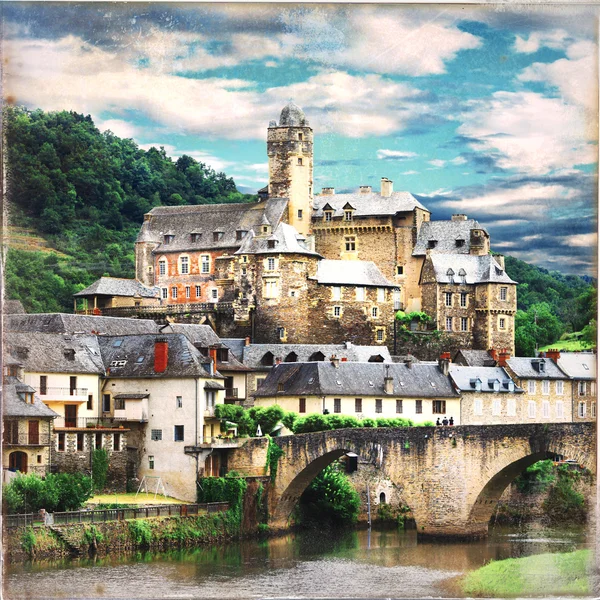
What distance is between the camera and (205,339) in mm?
56156

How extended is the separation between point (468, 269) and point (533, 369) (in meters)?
8.68

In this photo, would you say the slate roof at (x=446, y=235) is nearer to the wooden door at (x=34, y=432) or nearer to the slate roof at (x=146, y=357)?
the slate roof at (x=146, y=357)

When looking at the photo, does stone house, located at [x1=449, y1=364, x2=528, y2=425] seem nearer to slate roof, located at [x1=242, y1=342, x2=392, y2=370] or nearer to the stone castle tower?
slate roof, located at [x1=242, y1=342, x2=392, y2=370]

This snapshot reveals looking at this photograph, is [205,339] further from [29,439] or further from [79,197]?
[29,439]

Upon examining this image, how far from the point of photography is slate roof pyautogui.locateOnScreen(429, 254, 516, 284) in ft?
226

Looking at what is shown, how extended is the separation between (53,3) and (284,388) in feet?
99.8

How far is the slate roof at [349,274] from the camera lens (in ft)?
219

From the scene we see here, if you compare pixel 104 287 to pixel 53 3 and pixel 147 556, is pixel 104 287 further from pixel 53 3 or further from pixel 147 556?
pixel 53 3

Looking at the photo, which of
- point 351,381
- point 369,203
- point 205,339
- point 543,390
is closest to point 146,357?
point 205,339

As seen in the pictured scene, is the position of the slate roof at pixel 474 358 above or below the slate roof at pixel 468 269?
below

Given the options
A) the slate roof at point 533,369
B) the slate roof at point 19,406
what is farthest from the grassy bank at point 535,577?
the slate roof at point 533,369

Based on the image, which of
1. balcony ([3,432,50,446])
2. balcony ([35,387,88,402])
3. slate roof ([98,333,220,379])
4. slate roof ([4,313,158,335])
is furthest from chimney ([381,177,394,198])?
balcony ([3,432,50,446])

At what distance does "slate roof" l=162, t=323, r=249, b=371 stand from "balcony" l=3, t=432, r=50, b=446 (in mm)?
12171

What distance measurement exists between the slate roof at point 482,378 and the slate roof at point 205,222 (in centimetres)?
1311
